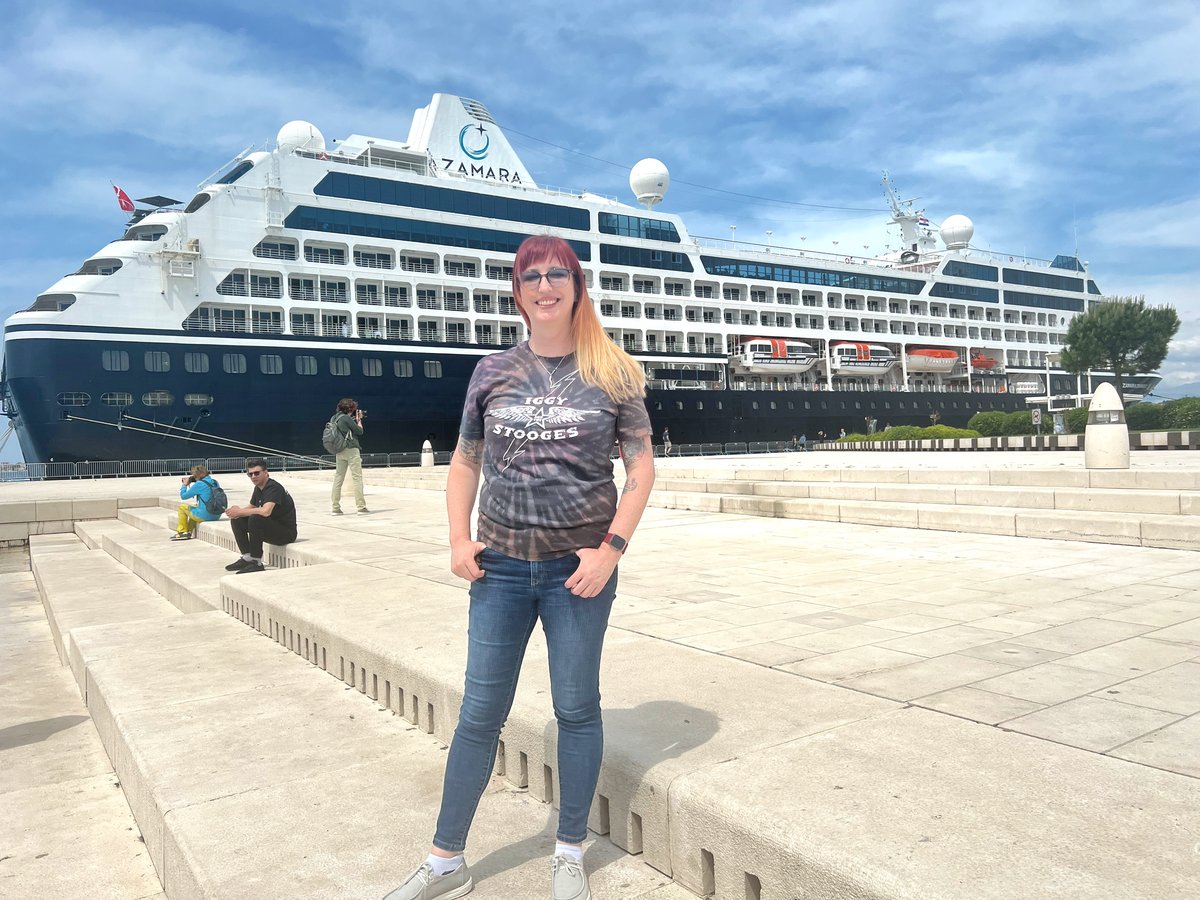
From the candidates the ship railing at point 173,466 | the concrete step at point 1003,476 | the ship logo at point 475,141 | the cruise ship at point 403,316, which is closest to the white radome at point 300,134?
the cruise ship at point 403,316

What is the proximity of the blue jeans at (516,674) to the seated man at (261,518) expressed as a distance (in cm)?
551

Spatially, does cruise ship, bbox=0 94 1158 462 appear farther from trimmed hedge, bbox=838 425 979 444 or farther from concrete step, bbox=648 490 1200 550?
concrete step, bbox=648 490 1200 550

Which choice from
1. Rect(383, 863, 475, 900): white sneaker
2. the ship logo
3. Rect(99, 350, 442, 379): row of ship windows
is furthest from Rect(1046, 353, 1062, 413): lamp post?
Rect(383, 863, 475, 900): white sneaker

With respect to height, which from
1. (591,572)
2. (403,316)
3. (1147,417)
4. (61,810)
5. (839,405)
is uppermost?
(403,316)

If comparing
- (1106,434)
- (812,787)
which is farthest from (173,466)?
(812,787)

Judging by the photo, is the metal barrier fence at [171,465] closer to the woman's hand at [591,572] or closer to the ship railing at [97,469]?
the ship railing at [97,469]

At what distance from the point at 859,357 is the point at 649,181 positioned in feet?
44.1

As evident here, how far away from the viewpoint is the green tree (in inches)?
1673

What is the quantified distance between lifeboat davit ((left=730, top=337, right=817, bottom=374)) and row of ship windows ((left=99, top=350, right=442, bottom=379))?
14.9 meters

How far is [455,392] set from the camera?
93.8 feet

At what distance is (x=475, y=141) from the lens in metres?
33.2

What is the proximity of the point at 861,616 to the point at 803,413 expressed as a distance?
34341 millimetres

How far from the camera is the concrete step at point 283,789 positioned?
207 centimetres

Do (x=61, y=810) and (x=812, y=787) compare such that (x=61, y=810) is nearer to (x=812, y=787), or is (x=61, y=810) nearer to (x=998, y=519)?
(x=812, y=787)
